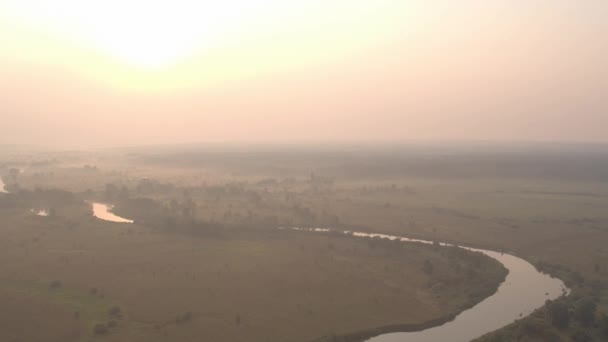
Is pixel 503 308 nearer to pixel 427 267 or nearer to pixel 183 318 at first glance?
pixel 427 267

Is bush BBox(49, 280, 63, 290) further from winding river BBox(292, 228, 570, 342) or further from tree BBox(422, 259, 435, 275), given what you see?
tree BBox(422, 259, 435, 275)

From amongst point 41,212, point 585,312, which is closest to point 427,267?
point 585,312

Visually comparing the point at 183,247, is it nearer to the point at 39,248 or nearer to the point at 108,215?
the point at 39,248

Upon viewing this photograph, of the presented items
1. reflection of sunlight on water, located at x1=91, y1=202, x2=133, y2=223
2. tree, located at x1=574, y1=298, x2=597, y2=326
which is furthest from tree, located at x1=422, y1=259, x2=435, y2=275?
reflection of sunlight on water, located at x1=91, y1=202, x2=133, y2=223

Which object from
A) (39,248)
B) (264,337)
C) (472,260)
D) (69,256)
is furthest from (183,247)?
(472,260)

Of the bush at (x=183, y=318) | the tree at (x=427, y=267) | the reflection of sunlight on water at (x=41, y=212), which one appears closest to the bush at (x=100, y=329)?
the bush at (x=183, y=318)
